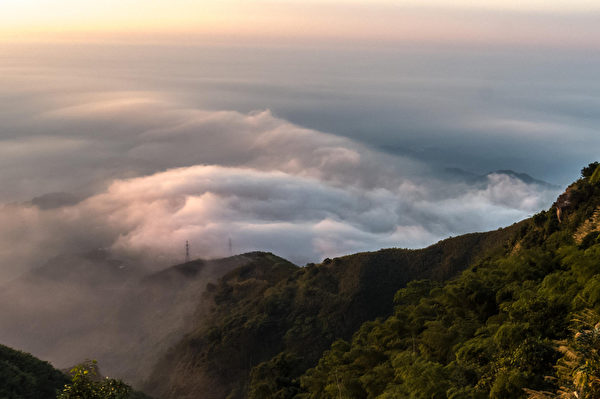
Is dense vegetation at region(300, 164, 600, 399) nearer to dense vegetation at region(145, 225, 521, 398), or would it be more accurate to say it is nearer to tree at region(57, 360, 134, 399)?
tree at region(57, 360, 134, 399)

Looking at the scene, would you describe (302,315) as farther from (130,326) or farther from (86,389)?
(130,326)

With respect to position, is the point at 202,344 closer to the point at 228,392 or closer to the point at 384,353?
the point at 228,392

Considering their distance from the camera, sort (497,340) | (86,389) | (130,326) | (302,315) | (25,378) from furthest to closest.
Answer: (130,326), (302,315), (25,378), (86,389), (497,340)

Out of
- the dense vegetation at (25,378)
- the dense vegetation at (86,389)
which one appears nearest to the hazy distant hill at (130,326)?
the dense vegetation at (25,378)

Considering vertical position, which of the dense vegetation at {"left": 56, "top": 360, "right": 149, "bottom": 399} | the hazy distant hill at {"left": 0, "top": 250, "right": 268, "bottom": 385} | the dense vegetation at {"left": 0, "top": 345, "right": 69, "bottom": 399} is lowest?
the hazy distant hill at {"left": 0, "top": 250, "right": 268, "bottom": 385}

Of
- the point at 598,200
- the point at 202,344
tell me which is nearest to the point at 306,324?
the point at 202,344

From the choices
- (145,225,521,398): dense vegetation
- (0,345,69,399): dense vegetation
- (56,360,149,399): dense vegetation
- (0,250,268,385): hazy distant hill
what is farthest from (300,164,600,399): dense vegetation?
(0,250,268,385): hazy distant hill

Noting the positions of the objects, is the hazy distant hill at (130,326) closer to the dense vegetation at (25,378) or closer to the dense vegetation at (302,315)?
the dense vegetation at (302,315)

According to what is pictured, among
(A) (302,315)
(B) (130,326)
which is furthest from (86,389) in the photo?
(B) (130,326)
